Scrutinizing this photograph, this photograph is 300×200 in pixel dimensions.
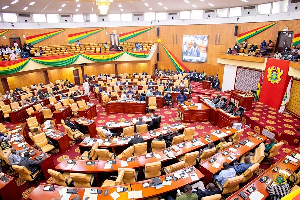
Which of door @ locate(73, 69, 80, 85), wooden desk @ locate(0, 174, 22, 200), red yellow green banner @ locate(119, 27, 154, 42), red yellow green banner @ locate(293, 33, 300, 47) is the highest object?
red yellow green banner @ locate(119, 27, 154, 42)

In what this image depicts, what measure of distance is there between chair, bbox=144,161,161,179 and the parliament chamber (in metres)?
0.03

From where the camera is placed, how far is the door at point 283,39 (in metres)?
14.6

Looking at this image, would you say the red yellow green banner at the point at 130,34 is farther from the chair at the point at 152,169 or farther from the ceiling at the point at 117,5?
the chair at the point at 152,169

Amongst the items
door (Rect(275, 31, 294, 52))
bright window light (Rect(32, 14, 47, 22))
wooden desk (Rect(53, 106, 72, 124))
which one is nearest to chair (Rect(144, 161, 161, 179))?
wooden desk (Rect(53, 106, 72, 124))

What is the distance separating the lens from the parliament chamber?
5590 mm

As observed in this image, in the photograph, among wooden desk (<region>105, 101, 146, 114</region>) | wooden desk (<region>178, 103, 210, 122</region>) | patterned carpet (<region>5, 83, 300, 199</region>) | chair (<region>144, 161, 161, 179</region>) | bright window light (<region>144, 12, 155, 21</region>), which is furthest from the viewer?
→ bright window light (<region>144, 12, 155, 21</region>)

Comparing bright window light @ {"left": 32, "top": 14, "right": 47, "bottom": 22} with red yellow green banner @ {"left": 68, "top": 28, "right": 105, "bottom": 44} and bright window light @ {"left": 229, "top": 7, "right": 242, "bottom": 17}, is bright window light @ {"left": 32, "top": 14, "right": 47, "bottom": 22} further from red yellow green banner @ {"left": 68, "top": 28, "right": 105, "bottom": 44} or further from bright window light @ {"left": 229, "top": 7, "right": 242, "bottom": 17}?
bright window light @ {"left": 229, "top": 7, "right": 242, "bottom": 17}

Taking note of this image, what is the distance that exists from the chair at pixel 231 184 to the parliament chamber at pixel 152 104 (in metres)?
0.04

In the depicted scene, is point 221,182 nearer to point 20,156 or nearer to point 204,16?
A: point 20,156

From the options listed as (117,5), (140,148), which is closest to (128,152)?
(140,148)

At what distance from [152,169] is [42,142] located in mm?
5066

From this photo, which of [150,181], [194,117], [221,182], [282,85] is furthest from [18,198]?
[282,85]

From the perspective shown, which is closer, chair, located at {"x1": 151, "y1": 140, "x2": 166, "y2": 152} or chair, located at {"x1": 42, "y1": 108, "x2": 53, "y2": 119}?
chair, located at {"x1": 151, "y1": 140, "x2": 166, "y2": 152}

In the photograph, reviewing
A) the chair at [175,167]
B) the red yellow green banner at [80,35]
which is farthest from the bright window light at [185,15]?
the chair at [175,167]
